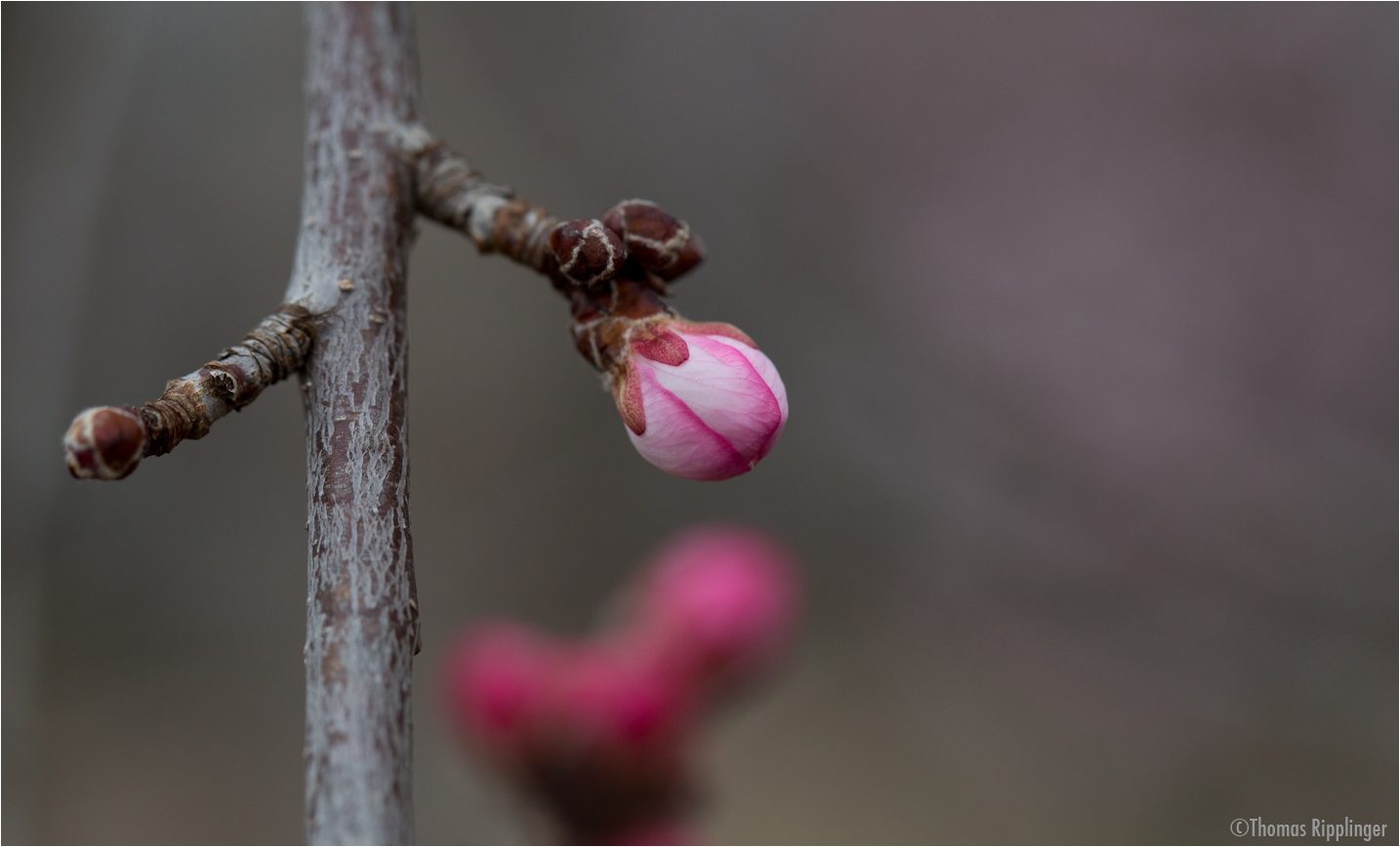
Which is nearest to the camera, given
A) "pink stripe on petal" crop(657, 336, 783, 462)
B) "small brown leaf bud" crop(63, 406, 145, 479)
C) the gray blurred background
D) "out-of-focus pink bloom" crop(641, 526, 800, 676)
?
"small brown leaf bud" crop(63, 406, 145, 479)

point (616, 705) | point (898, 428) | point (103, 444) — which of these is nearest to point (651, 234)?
point (103, 444)

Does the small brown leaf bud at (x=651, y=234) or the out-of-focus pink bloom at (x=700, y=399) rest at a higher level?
the small brown leaf bud at (x=651, y=234)

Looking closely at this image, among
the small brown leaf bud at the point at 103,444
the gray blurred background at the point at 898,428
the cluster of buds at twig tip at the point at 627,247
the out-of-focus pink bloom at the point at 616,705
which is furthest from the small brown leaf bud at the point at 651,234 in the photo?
the gray blurred background at the point at 898,428

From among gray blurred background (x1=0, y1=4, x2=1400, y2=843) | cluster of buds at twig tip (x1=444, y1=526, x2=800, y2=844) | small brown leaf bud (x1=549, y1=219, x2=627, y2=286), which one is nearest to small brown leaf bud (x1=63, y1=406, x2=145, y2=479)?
small brown leaf bud (x1=549, y1=219, x2=627, y2=286)

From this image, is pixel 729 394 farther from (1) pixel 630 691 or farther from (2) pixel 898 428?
(2) pixel 898 428

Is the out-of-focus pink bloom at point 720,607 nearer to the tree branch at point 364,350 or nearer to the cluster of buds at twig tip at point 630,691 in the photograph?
the cluster of buds at twig tip at point 630,691

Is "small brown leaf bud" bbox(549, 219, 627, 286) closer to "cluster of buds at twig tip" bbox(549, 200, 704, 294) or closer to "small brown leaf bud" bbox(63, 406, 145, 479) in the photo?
"cluster of buds at twig tip" bbox(549, 200, 704, 294)
